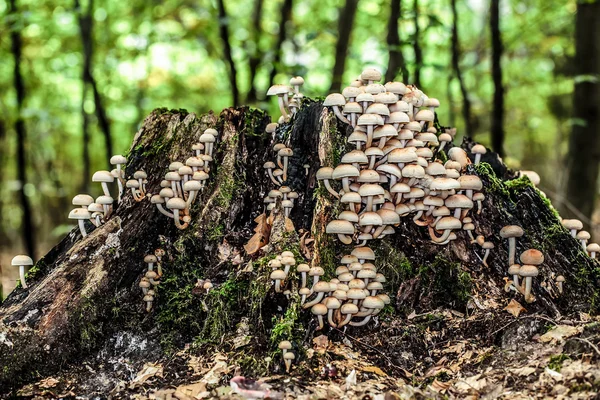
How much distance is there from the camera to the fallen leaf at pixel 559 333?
167 inches

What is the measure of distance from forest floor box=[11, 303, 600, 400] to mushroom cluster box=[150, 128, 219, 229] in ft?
4.34

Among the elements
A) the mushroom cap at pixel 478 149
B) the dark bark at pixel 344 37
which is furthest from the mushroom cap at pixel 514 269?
the dark bark at pixel 344 37

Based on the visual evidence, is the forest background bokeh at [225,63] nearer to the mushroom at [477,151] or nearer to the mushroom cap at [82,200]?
the mushroom at [477,151]

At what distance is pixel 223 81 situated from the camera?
2345 cm

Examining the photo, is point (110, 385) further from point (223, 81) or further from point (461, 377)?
point (223, 81)

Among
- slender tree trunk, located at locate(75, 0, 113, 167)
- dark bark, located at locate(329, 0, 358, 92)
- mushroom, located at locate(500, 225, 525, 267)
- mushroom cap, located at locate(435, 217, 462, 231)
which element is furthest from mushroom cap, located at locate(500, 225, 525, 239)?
slender tree trunk, located at locate(75, 0, 113, 167)

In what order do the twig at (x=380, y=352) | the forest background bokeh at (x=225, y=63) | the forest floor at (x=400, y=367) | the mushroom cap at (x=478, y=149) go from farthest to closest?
1. the forest background bokeh at (x=225, y=63)
2. the mushroom cap at (x=478, y=149)
3. the twig at (x=380, y=352)
4. the forest floor at (x=400, y=367)

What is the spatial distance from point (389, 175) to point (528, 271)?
162 centimetres

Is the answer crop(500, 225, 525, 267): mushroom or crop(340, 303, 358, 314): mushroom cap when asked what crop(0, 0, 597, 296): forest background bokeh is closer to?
crop(500, 225, 525, 267): mushroom

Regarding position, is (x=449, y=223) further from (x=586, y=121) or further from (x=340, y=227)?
(x=586, y=121)

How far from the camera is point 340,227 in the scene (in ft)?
15.0

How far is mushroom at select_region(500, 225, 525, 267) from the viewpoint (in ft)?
16.1

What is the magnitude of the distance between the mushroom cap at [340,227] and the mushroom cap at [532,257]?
5.79 feet

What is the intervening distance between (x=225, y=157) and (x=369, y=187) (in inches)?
67.3
